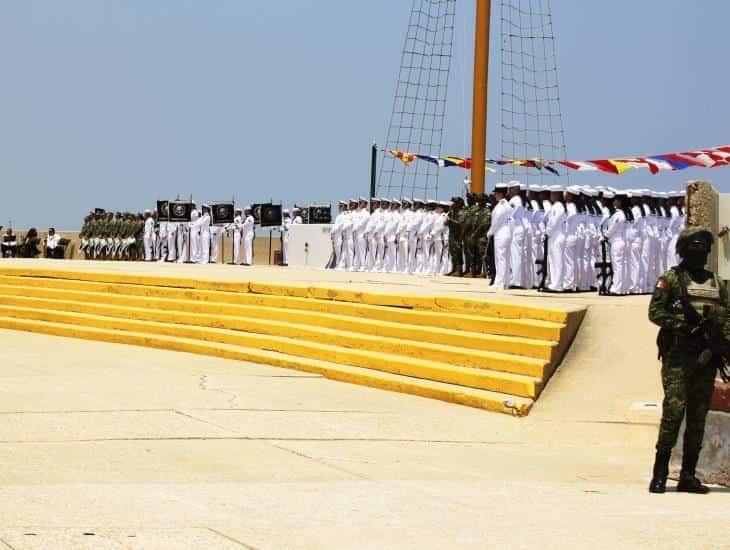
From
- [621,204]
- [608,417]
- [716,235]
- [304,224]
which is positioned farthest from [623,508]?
[304,224]

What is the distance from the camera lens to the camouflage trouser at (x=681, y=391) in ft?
30.9

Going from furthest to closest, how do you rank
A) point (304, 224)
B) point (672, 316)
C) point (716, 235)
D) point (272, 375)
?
point (304, 224) → point (272, 375) → point (716, 235) → point (672, 316)

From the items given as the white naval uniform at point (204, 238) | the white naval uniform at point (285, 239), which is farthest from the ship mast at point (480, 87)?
the white naval uniform at point (204, 238)

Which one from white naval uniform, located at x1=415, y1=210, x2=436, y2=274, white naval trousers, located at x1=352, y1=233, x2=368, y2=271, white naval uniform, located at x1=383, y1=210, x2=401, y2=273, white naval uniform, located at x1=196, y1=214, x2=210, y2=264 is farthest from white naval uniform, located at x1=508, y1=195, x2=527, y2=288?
white naval uniform, located at x1=196, y1=214, x2=210, y2=264

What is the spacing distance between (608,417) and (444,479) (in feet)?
11.3

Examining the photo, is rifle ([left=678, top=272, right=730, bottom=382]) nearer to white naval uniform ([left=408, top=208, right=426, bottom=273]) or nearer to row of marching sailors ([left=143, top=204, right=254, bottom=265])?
white naval uniform ([left=408, top=208, right=426, bottom=273])

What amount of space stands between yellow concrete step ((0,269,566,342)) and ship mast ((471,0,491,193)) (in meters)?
11.4

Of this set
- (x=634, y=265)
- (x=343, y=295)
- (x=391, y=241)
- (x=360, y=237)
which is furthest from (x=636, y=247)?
(x=360, y=237)

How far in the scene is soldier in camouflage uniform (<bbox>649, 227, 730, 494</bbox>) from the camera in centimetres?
930

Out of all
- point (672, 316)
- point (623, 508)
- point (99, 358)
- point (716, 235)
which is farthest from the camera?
point (99, 358)

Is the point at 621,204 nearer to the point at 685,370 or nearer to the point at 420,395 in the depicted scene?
the point at 420,395

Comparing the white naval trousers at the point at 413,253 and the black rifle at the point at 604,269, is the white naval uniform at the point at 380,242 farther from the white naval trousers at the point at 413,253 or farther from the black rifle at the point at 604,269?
the black rifle at the point at 604,269

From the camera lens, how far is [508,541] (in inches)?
285

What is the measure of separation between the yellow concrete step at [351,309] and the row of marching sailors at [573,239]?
18.0ft
